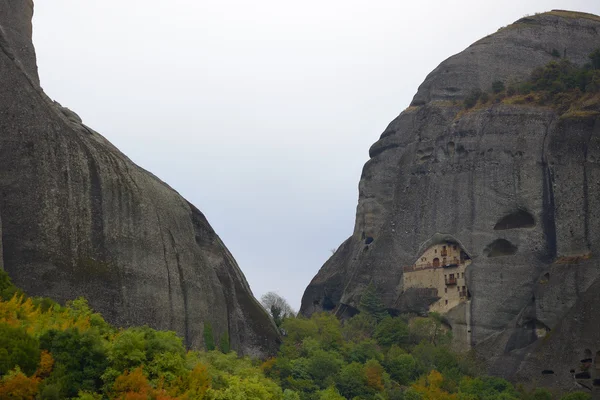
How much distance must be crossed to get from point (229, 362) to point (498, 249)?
26.8 metres

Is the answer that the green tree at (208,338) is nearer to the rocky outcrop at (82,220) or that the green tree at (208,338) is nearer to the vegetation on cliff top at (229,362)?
A: the rocky outcrop at (82,220)

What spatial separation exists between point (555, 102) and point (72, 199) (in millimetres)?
37250

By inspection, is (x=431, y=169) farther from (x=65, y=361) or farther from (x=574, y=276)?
(x=65, y=361)

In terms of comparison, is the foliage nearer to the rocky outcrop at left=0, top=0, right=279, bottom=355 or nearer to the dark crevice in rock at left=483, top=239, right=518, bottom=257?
the rocky outcrop at left=0, top=0, right=279, bottom=355

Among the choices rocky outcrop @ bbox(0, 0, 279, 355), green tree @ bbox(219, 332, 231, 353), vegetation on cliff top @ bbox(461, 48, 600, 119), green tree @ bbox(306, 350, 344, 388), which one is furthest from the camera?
vegetation on cliff top @ bbox(461, 48, 600, 119)

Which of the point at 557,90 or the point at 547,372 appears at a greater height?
the point at 557,90

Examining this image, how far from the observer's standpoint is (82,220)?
57.1 meters

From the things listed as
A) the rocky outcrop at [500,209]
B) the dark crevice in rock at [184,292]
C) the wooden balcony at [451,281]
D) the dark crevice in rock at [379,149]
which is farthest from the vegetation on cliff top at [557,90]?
the dark crevice in rock at [184,292]

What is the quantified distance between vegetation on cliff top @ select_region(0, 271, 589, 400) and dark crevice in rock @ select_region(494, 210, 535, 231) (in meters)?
7.24

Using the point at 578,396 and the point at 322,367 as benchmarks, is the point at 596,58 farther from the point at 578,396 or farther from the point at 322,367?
the point at 322,367

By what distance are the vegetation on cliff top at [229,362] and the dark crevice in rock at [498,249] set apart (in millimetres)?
5409

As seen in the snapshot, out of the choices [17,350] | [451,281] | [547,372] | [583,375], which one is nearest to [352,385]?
[547,372]

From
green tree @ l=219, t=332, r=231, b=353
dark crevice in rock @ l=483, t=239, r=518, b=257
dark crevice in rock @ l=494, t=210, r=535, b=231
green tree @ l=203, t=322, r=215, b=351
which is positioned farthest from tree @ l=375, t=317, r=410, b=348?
green tree @ l=203, t=322, r=215, b=351

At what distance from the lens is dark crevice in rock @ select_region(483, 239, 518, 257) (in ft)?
255
